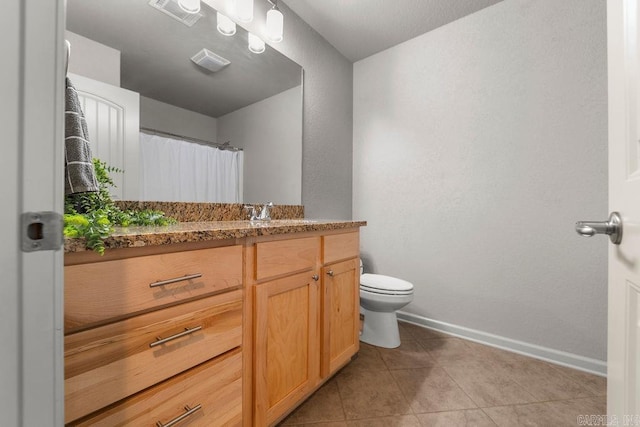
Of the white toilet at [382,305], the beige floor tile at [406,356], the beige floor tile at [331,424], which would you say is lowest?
the beige floor tile at [331,424]

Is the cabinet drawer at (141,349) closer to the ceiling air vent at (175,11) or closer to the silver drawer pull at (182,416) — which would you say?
the silver drawer pull at (182,416)

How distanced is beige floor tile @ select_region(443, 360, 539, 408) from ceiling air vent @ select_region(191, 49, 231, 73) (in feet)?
7.25

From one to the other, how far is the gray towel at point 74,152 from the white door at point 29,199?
21.9 inches

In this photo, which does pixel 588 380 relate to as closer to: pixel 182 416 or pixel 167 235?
pixel 182 416

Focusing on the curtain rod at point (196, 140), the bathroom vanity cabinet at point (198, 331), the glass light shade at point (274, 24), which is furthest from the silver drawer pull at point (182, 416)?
the glass light shade at point (274, 24)

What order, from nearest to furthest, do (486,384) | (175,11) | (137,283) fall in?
(137,283) < (175,11) < (486,384)

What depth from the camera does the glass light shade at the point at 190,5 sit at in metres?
1.37

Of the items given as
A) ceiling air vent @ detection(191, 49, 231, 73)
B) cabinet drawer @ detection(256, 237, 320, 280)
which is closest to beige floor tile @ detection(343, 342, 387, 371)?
cabinet drawer @ detection(256, 237, 320, 280)

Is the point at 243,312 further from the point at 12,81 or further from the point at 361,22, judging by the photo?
the point at 361,22

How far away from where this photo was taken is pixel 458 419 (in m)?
1.22

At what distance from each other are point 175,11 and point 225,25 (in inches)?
10.4

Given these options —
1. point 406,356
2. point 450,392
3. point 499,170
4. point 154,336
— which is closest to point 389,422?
point 450,392

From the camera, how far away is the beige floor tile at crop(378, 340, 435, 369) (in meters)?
1.65

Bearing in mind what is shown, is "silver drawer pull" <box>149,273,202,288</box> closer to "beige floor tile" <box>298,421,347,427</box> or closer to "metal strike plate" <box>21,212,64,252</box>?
"metal strike plate" <box>21,212,64,252</box>
